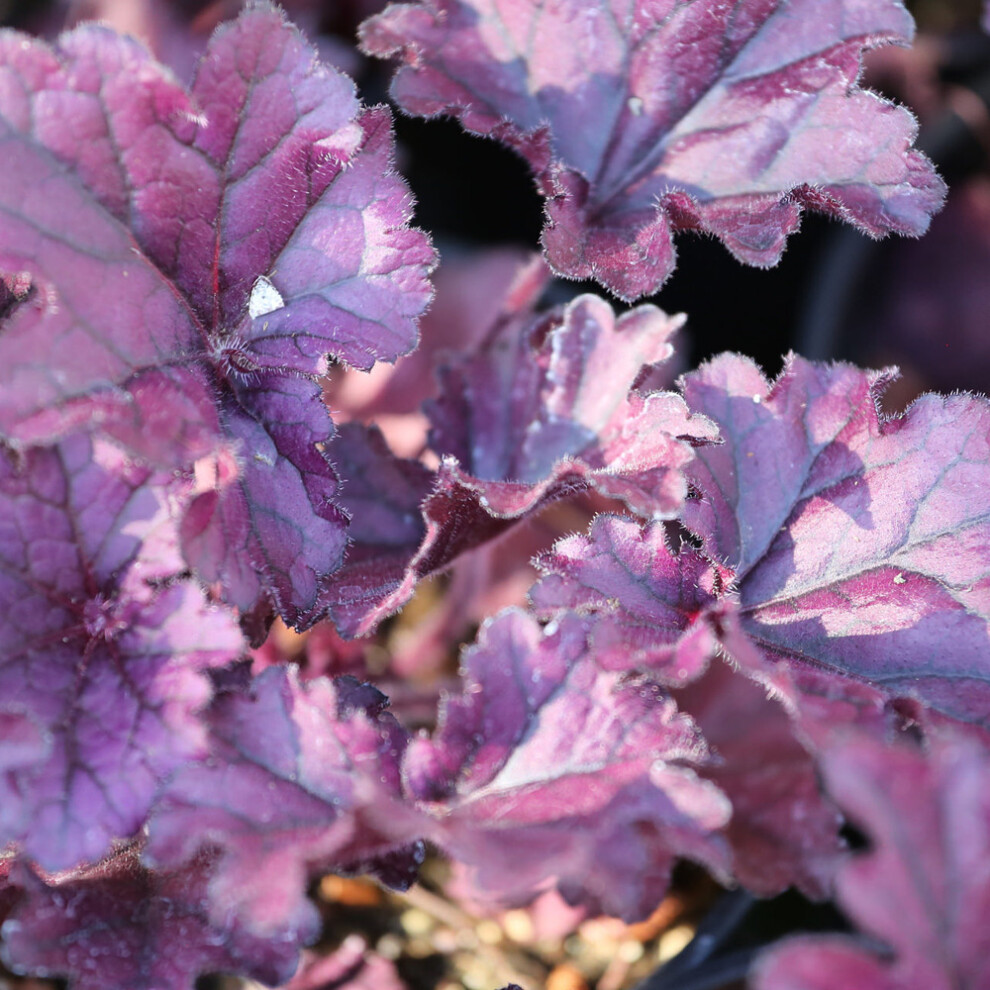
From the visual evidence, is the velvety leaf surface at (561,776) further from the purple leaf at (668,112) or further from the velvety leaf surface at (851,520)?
the purple leaf at (668,112)

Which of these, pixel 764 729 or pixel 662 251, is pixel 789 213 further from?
pixel 764 729

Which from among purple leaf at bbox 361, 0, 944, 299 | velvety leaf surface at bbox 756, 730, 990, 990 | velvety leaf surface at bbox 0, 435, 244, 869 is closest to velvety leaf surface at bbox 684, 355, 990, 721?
purple leaf at bbox 361, 0, 944, 299

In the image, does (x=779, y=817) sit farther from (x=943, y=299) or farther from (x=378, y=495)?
(x=943, y=299)

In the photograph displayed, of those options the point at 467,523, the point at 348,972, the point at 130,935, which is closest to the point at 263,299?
the point at 467,523

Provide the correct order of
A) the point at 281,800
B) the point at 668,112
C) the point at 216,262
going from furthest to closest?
the point at 668,112
the point at 216,262
the point at 281,800

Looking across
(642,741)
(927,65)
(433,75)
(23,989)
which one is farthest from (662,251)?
(927,65)

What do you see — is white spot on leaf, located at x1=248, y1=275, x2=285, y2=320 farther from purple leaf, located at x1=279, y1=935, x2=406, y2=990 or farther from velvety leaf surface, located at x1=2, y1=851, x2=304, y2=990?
purple leaf, located at x1=279, y1=935, x2=406, y2=990

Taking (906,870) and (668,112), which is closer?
(906,870)
